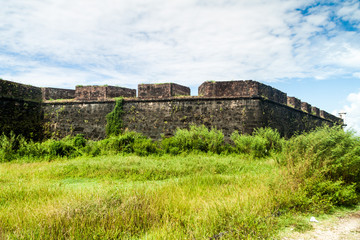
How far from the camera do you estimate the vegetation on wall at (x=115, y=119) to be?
11.6 metres

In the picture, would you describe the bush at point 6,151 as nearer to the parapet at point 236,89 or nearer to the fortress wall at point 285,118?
the parapet at point 236,89

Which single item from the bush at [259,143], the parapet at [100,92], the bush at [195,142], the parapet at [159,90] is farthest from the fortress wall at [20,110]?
the bush at [259,143]

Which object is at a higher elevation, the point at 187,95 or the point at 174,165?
the point at 187,95

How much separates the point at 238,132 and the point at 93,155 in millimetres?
5978

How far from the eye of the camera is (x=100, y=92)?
1188 centimetres

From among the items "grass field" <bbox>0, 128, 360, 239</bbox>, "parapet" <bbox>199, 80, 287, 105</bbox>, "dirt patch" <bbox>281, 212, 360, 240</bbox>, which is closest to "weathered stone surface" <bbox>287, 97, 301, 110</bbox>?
"parapet" <bbox>199, 80, 287, 105</bbox>

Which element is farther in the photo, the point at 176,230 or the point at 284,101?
the point at 284,101

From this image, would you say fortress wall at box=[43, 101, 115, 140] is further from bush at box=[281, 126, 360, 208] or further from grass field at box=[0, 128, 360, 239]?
bush at box=[281, 126, 360, 208]

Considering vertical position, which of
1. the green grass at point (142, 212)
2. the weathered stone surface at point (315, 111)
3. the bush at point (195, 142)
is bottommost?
the green grass at point (142, 212)

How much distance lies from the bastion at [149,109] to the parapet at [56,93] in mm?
45

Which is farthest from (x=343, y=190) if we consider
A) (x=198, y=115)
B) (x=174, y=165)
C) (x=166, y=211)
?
(x=198, y=115)

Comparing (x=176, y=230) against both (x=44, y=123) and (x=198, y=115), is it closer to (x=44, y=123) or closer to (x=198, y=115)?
(x=198, y=115)

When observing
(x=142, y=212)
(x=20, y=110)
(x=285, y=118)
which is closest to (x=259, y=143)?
(x=285, y=118)

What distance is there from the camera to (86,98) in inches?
473
